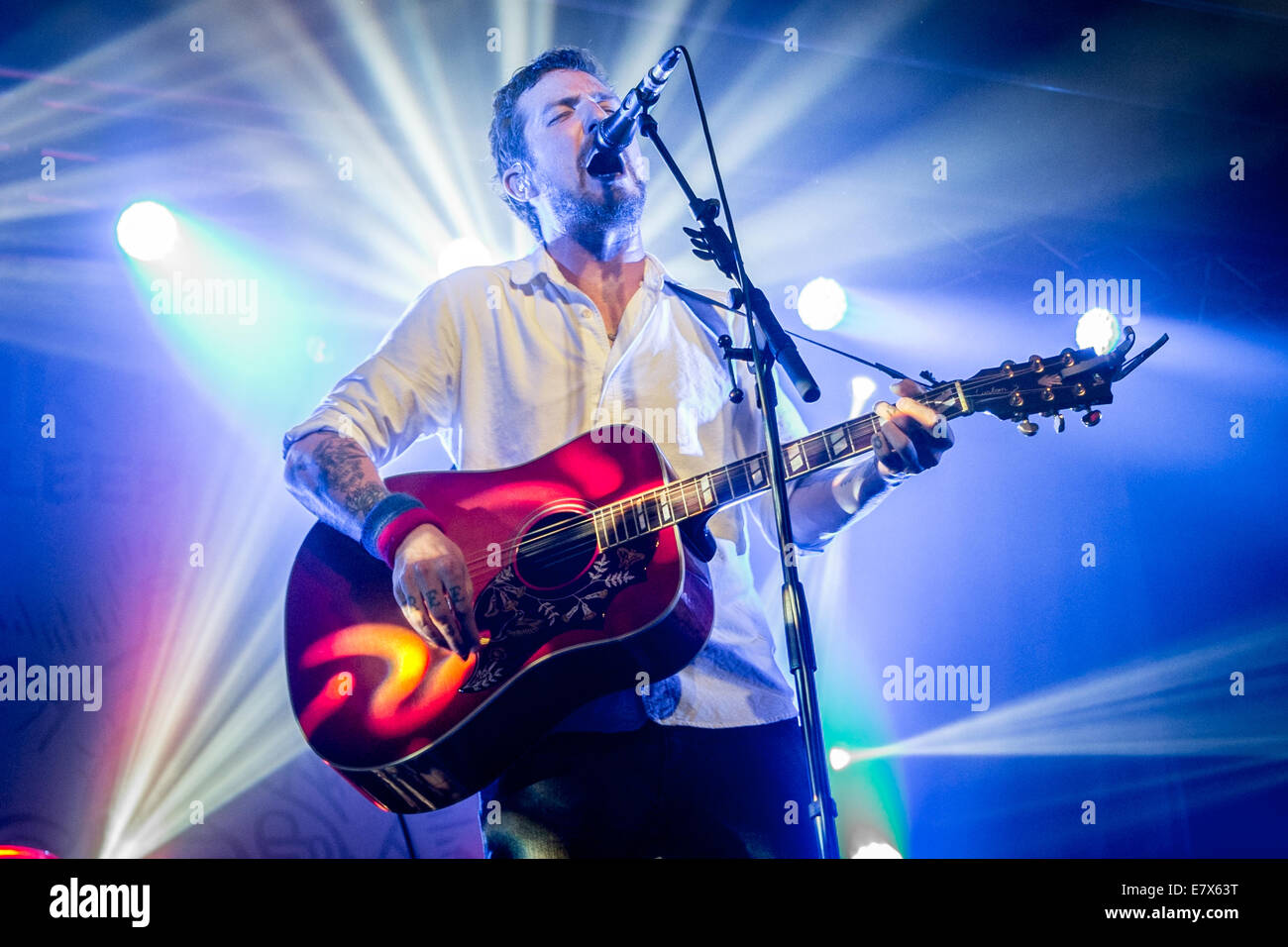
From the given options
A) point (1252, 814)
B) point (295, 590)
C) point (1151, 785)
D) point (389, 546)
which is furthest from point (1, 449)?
point (1252, 814)

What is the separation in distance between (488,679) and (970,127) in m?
3.23

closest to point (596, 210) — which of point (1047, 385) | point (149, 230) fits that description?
point (1047, 385)

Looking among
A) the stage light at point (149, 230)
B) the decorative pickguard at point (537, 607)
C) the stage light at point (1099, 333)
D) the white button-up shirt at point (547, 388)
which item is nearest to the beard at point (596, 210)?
the white button-up shirt at point (547, 388)

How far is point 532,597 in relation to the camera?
2164 mm

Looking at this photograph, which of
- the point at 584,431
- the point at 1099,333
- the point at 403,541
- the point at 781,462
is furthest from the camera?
the point at 1099,333

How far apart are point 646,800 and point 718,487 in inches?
29.8

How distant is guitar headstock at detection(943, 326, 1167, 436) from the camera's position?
2.10 m

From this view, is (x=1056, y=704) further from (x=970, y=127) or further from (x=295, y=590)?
(x=295, y=590)

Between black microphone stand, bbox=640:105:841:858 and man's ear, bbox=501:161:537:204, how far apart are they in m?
1.02

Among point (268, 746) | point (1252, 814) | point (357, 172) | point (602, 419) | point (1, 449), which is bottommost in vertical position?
point (1252, 814)

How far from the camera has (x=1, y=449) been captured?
3.71 m

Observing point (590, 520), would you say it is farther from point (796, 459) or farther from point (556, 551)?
point (796, 459)

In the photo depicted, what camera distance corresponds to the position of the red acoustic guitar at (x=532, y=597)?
80.7 inches

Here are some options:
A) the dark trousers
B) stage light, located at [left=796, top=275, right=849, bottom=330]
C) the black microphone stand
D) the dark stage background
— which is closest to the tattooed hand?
the dark trousers
